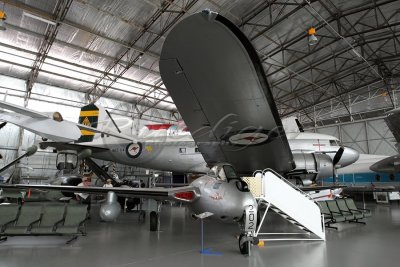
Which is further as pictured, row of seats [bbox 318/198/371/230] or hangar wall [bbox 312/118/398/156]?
hangar wall [bbox 312/118/398/156]

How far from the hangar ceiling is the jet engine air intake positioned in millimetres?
8384

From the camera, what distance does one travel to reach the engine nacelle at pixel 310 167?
9.52 m

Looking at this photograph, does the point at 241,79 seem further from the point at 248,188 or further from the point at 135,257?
the point at 135,257

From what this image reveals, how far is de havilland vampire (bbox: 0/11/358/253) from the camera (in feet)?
14.9

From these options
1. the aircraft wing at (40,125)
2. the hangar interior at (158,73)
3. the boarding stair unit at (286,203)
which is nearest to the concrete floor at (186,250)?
the hangar interior at (158,73)

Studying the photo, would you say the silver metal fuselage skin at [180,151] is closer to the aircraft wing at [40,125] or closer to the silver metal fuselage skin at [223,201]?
the silver metal fuselage skin at [223,201]

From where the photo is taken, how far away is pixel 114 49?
60.3 feet

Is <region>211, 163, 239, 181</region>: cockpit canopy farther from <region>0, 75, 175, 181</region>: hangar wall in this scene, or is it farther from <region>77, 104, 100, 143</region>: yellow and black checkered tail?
<region>0, 75, 175, 181</region>: hangar wall

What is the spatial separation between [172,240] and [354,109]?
1178 inches

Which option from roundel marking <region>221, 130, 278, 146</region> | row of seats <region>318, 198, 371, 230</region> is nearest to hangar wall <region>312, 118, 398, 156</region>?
row of seats <region>318, 198, 371, 230</region>

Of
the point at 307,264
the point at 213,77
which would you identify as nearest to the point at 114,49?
the point at 213,77

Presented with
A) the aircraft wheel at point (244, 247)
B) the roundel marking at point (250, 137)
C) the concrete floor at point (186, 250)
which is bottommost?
the concrete floor at point (186, 250)

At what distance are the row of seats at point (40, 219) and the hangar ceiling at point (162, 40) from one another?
36.5 ft

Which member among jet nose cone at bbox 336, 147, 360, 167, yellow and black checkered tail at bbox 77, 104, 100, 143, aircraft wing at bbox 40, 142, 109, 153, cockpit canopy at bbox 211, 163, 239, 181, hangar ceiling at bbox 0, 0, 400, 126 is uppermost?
hangar ceiling at bbox 0, 0, 400, 126
